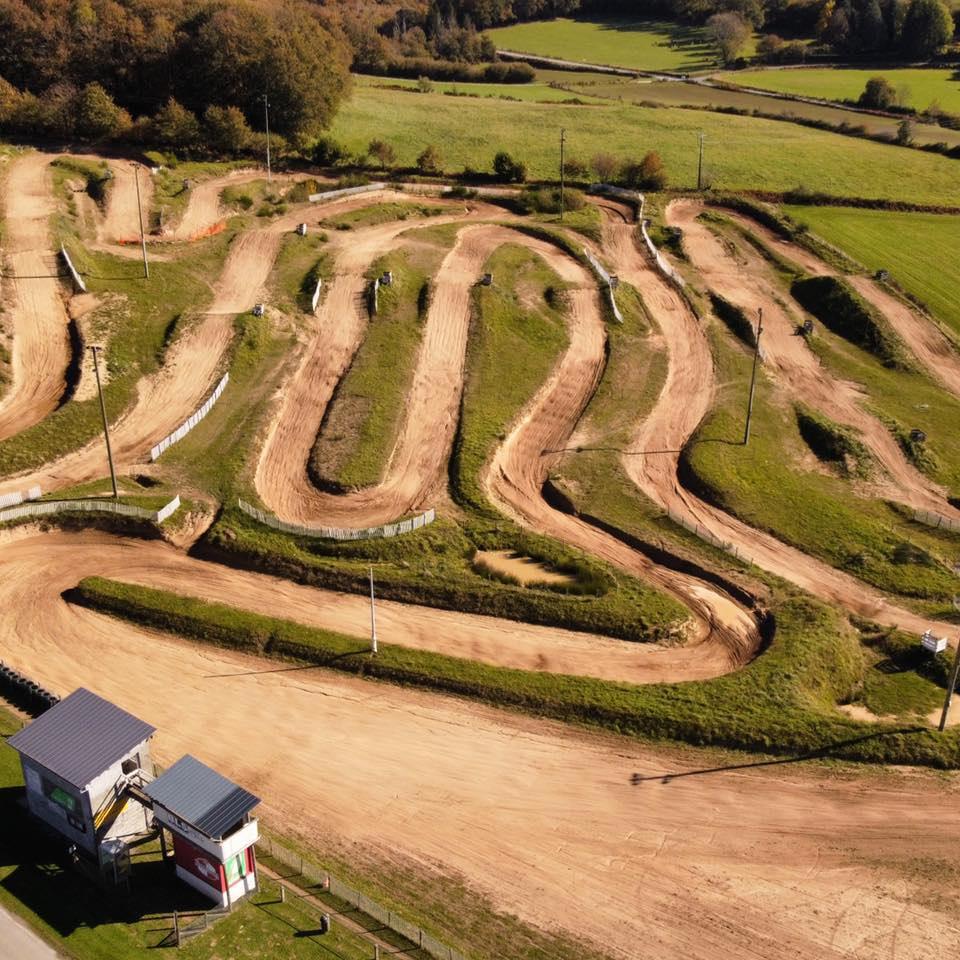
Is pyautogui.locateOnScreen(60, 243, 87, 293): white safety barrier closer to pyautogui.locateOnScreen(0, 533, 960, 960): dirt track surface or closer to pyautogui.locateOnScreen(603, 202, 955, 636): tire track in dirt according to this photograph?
pyautogui.locateOnScreen(0, 533, 960, 960): dirt track surface

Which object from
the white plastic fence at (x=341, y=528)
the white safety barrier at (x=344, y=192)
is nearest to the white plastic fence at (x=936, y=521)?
the white plastic fence at (x=341, y=528)

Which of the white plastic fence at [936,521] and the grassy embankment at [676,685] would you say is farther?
the white plastic fence at [936,521]

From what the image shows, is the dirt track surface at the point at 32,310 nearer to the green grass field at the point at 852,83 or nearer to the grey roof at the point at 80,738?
the grey roof at the point at 80,738

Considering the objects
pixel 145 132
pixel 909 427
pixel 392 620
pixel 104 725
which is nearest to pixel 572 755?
pixel 392 620

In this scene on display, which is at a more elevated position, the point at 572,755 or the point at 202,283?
the point at 202,283

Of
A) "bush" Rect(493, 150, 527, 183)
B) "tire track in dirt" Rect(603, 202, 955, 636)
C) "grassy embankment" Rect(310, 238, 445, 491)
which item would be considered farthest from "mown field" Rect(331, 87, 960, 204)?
"grassy embankment" Rect(310, 238, 445, 491)

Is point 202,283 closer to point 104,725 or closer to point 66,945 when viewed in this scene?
point 104,725

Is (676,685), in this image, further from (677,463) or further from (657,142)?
(657,142)
